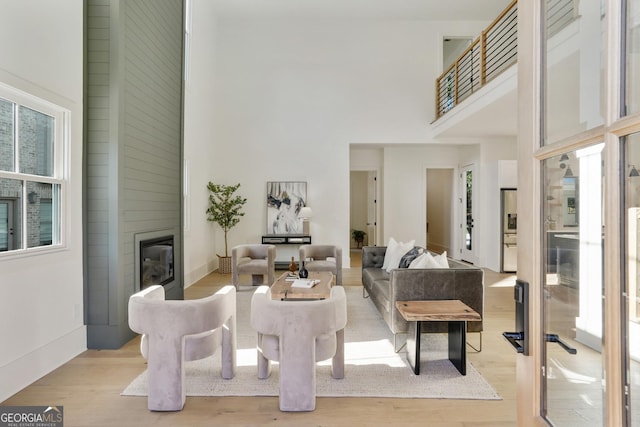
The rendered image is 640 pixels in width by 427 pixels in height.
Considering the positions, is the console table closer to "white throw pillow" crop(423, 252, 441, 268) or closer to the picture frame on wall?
the picture frame on wall

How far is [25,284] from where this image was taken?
2.73m

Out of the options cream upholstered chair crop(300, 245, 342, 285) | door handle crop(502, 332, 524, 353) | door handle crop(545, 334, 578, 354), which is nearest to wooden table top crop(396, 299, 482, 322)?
door handle crop(502, 332, 524, 353)

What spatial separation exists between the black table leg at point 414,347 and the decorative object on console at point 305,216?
5.04m

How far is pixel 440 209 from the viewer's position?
428 inches

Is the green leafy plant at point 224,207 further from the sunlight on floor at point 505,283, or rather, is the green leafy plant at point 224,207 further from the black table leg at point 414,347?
the black table leg at point 414,347

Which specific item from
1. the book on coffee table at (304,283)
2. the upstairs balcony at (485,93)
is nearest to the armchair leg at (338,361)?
the book on coffee table at (304,283)

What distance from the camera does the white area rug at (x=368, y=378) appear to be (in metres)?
2.67

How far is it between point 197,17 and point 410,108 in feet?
15.3

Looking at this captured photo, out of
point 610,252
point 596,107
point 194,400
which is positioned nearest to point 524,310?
point 610,252

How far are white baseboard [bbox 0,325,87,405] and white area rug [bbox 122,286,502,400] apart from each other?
752 millimetres

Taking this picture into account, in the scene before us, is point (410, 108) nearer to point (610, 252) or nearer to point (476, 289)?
point (476, 289)

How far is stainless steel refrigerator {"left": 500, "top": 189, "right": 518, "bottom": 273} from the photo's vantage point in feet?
24.3

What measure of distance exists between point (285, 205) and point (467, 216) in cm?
430

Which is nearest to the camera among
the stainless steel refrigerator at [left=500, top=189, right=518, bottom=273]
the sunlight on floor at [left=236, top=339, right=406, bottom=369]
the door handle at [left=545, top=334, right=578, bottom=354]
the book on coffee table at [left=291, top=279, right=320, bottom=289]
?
the door handle at [left=545, top=334, right=578, bottom=354]
